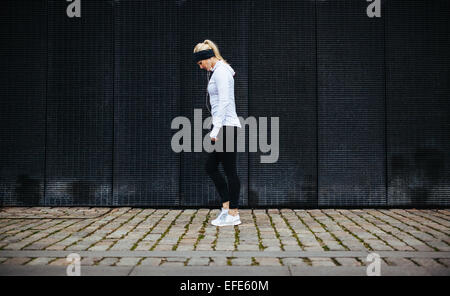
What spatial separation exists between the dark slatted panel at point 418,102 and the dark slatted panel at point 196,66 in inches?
90.7

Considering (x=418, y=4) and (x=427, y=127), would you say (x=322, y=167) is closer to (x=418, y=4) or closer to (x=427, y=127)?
(x=427, y=127)

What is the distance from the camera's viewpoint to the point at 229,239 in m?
4.59

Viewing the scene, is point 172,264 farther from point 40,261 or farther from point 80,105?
point 80,105

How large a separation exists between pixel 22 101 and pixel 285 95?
4204mm

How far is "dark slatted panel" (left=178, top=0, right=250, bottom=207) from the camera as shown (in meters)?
6.94

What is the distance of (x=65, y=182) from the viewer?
6988 millimetres

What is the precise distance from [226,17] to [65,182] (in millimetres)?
3669

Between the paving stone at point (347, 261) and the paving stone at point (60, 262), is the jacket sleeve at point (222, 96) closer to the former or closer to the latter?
the paving stone at point (347, 261)

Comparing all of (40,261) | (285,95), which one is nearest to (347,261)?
(40,261)

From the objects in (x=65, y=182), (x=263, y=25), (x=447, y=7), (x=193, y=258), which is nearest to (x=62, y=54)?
(x=65, y=182)

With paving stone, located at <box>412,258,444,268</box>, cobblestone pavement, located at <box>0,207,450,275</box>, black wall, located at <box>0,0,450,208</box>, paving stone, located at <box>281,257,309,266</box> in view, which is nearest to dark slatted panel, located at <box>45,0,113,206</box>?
black wall, located at <box>0,0,450,208</box>

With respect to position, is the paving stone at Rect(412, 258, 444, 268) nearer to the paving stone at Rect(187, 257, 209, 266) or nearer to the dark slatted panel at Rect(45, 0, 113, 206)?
the paving stone at Rect(187, 257, 209, 266)

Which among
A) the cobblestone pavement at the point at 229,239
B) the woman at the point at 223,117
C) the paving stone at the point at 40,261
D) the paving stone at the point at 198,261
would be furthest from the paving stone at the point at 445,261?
the paving stone at the point at 40,261

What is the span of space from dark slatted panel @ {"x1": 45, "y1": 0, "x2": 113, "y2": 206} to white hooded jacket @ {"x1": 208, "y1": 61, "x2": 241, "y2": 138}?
2.35m
